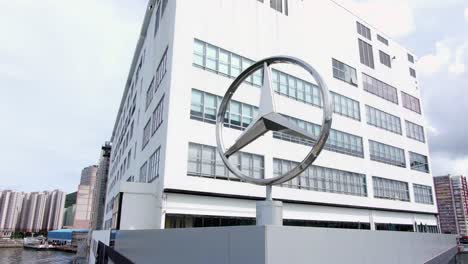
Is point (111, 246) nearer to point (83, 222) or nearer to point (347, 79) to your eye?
point (347, 79)

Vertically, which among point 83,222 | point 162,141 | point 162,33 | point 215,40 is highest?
point 162,33

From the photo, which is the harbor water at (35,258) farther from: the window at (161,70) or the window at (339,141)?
the window at (339,141)

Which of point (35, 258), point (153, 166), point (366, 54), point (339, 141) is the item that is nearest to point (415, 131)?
point (366, 54)

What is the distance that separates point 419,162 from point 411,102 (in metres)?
7.90

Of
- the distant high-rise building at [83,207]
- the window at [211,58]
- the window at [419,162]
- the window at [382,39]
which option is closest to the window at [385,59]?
the window at [382,39]

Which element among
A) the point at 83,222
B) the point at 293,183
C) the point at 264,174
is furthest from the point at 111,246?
the point at 83,222

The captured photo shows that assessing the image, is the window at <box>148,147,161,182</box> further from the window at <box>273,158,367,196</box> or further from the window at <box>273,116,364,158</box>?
the window at <box>273,116,364,158</box>

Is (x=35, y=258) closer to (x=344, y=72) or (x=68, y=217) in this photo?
(x=344, y=72)

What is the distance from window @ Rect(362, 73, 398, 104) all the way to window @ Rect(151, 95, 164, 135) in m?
23.3

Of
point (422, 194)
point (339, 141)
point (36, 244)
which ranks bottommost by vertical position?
point (36, 244)

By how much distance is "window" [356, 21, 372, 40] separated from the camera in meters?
37.5

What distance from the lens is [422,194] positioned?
38.0 metres

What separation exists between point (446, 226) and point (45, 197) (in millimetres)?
168641

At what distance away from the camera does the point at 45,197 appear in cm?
15450
